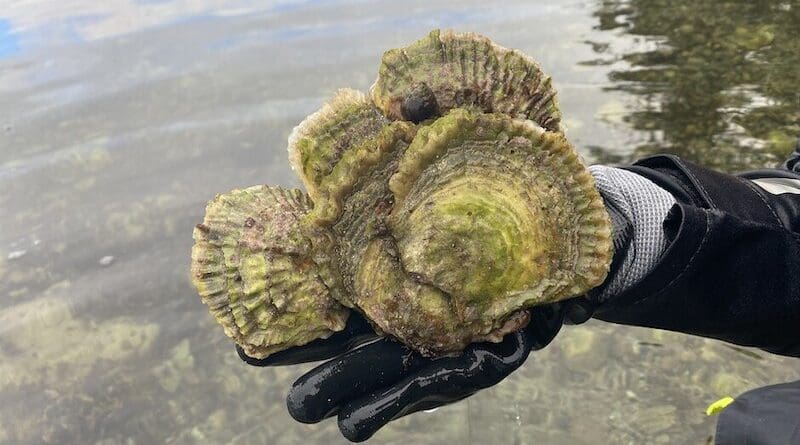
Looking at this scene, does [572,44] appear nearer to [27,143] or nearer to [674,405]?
[674,405]

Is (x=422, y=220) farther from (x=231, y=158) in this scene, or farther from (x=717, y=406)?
(x=231, y=158)

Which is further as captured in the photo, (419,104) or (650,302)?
(650,302)

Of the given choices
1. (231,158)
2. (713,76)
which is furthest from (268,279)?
(713,76)

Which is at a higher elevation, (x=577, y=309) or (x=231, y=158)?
(x=577, y=309)

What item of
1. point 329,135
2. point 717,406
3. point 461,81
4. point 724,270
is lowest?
point 717,406

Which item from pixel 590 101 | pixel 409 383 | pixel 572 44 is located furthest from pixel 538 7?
pixel 409 383

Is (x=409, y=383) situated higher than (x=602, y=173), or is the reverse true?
(x=602, y=173)
